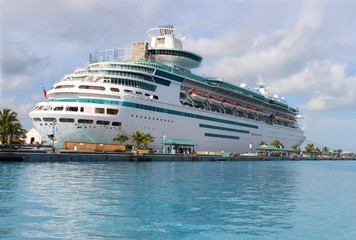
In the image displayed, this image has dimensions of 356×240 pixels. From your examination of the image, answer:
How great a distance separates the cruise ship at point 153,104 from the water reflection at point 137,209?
2123 centimetres

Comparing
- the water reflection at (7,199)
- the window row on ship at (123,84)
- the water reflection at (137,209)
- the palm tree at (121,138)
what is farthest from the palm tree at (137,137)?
the water reflection at (137,209)

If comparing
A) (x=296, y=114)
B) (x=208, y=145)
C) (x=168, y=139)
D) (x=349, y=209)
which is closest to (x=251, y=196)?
(x=349, y=209)

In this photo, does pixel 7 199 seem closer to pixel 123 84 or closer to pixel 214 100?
pixel 123 84

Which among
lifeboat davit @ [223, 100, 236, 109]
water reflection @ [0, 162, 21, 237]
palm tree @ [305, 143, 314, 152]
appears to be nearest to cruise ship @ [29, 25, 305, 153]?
lifeboat davit @ [223, 100, 236, 109]

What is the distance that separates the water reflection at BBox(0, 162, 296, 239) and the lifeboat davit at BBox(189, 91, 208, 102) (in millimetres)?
38921

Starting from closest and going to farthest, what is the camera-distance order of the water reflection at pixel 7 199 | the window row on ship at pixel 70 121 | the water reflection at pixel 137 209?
the water reflection at pixel 7 199
the water reflection at pixel 137 209
the window row on ship at pixel 70 121

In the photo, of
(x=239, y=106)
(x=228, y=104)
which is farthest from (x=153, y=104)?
(x=239, y=106)

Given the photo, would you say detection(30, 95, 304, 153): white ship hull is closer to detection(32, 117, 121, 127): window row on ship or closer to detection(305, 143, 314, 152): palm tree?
detection(32, 117, 121, 127): window row on ship

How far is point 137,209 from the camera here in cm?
1548

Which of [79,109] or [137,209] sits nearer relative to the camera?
[137,209]

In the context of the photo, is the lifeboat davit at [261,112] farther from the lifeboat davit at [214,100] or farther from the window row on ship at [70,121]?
the window row on ship at [70,121]

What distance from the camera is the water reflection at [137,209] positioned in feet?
40.3

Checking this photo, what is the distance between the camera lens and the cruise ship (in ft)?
146

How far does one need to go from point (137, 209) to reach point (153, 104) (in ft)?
118
